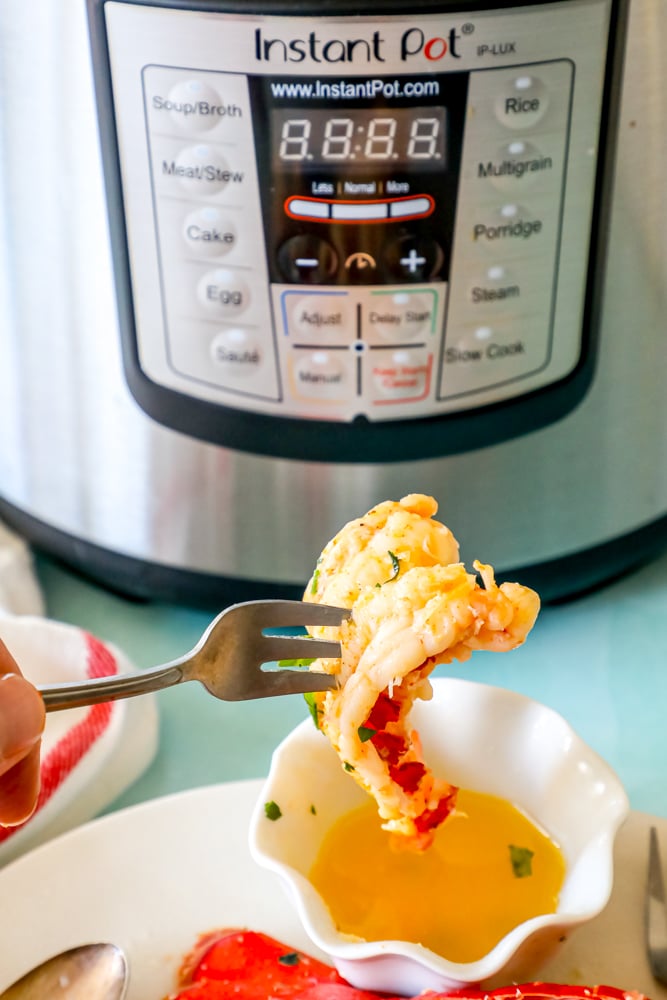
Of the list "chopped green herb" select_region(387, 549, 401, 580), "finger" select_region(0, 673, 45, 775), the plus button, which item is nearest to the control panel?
the plus button

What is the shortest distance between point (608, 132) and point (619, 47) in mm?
40

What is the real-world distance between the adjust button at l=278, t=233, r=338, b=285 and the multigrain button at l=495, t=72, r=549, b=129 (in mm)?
104

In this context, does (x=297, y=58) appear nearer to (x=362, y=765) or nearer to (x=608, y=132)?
(x=608, y=132)

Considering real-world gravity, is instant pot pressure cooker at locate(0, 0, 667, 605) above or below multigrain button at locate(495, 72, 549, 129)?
below

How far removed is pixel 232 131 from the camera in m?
0.59

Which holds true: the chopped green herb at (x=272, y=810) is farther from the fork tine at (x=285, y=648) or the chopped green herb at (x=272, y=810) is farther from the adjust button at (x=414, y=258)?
the adjust button at (x=414, y=258)

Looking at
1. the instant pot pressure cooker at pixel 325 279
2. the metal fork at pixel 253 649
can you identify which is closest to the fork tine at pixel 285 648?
the metal fork at pixel 253 649

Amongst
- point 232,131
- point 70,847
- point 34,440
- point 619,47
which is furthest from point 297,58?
point 70,847

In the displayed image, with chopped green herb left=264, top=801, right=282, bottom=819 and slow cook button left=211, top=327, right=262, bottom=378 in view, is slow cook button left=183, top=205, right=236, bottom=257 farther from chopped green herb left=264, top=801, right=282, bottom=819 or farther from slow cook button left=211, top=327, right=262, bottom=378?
chopped green herb left=264, top=801, right=282, bottom=819

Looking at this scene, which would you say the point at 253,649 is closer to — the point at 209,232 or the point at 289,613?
the point at 289,613

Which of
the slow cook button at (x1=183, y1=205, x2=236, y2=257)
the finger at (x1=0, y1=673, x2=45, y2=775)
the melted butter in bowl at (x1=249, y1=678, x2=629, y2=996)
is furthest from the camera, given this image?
the slow cook button at (x1=183, y1=205, x2=236, y2=257)

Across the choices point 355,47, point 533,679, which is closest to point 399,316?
point 355,47

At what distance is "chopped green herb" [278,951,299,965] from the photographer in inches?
21.8

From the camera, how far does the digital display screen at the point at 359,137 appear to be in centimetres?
57
